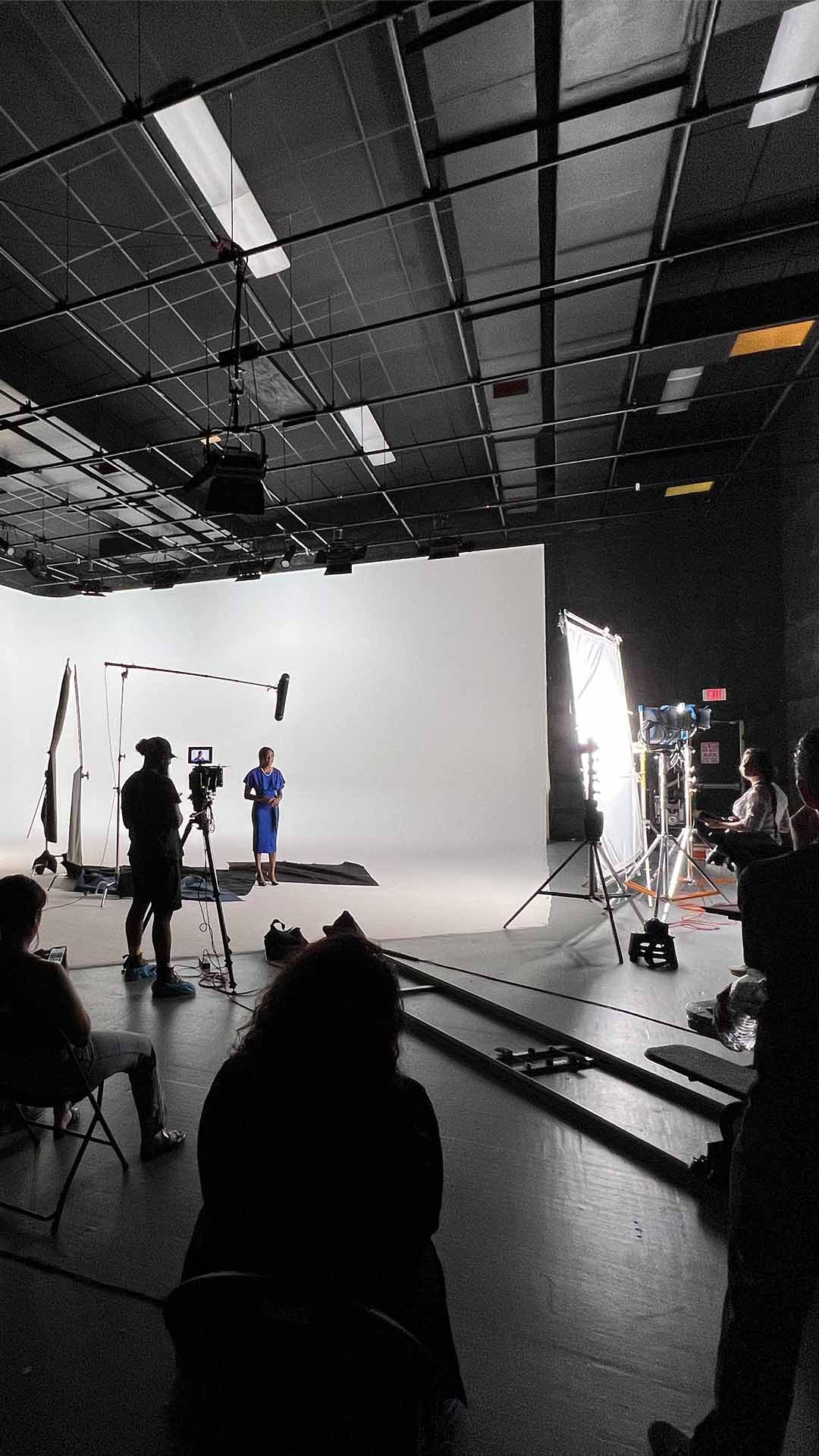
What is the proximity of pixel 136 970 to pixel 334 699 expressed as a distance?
7225 mm

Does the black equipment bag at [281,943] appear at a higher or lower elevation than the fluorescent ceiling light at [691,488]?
lower

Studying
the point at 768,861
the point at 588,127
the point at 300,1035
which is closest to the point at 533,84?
the point at 588,127

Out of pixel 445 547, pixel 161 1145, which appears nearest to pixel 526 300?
pixel 445 547

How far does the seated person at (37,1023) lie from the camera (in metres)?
1.70

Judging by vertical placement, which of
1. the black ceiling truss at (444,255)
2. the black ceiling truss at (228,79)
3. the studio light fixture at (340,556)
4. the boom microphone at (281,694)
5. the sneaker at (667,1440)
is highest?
the black ceiling truss at (444,255)

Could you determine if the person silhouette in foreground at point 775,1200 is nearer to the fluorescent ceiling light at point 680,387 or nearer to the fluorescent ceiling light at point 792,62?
the fluorescent ceiling light at point 792,62

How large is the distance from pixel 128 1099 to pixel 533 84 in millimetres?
5345

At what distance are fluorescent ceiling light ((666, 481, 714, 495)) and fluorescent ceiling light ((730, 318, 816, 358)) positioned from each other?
231 cm

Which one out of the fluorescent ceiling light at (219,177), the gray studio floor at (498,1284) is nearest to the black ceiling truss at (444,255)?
the fluorescent ceiling light at (219,177)

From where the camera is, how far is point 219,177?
14.8 feet

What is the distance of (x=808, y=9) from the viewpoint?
Result: 3.68m

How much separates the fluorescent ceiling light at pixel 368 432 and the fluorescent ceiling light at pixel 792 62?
4.03 metres

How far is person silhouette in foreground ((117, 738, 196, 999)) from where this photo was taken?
139 inches

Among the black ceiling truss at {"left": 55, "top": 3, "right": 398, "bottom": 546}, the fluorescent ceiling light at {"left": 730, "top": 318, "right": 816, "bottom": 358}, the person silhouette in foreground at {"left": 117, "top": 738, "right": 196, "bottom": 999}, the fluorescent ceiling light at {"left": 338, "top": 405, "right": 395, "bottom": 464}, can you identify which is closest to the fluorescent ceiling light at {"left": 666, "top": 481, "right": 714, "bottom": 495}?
the fluorescent ceiling light at {"left": 730, "top": 318, "right": 816, "bottom": 358}
